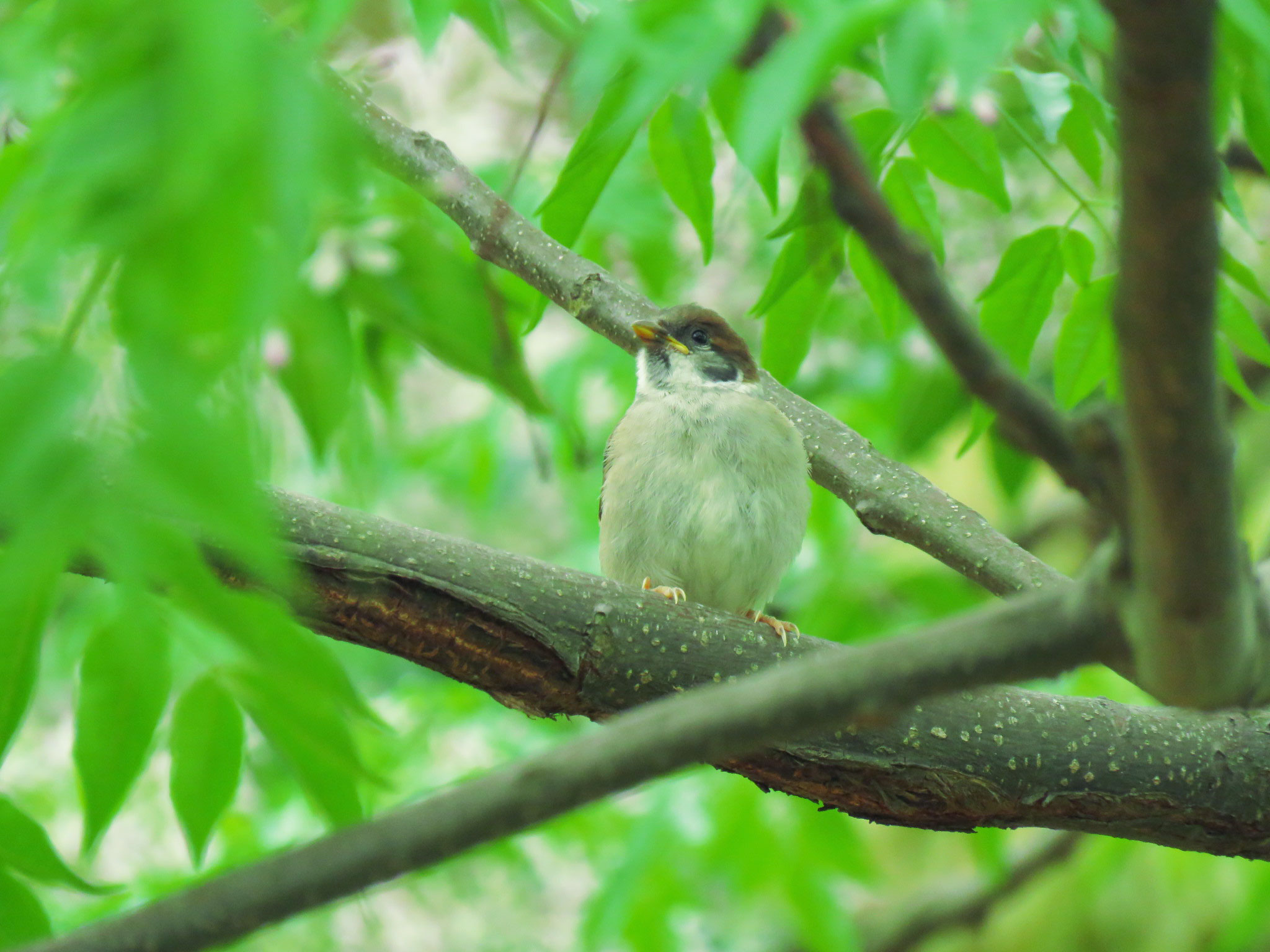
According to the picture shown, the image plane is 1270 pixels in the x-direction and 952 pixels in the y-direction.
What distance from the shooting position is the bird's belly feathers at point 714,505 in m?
4.02

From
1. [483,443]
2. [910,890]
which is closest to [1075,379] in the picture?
[483,443]

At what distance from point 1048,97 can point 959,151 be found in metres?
0.26

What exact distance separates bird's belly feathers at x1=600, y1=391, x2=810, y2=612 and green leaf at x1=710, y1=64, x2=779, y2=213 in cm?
175

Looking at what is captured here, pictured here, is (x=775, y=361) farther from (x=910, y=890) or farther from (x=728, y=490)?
(x=910, y=890)

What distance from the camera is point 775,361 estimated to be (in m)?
2.75

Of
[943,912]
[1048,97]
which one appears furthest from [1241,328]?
[943,912]

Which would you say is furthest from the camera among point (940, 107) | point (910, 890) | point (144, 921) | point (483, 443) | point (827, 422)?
point (910, 890)

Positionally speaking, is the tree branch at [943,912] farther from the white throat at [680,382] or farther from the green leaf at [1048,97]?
the green leaf at [1048,97]

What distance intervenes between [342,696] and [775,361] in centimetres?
171

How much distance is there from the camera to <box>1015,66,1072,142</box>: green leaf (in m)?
2.32

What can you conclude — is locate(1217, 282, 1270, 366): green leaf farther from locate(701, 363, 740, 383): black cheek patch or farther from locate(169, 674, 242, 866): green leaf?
locate(701, 363, 740, 383): black cheek patch

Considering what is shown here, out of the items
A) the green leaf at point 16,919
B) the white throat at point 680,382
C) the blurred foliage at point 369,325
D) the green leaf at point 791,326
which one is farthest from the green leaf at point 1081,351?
the green leaf at point 16,919

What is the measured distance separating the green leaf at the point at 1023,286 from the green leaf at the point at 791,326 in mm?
359

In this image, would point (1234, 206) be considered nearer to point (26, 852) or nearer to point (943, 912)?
point (26, 852)
